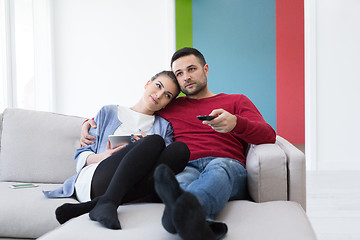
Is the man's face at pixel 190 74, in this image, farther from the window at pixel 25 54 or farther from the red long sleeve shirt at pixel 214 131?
the window at pixel 25 54

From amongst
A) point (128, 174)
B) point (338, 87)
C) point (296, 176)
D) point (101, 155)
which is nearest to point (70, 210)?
point (128, 174)

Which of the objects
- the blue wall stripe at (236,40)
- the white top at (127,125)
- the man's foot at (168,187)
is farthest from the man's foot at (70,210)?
the blue wall stripe at (236,40)

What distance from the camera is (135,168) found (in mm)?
1376

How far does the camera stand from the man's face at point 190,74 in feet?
6.59

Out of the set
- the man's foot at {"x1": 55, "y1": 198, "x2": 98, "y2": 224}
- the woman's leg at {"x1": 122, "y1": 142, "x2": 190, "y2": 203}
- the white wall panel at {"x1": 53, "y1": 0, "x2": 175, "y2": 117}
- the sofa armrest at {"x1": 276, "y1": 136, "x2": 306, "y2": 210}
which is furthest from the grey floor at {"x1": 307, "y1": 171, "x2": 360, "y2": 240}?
the white wall panel at {"x1": 53, "y1": 0, "x2": 175, "y2": 117}

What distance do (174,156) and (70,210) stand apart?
1.50ft

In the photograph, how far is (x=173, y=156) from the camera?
4.93ft

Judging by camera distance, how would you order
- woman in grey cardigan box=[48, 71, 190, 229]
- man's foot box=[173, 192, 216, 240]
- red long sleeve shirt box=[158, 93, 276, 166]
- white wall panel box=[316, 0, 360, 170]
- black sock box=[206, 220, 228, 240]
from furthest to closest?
white wall panel box=[316, 0, 360, 170]
red long sleeve shirt box=[158, 93, 276, 166]
woman in grey cardigan box=[48, 71, 190, 229]
black sock box=[206, 220, 228, 240]
man's foot box=[173, 192, 216, 240]

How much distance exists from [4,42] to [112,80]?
4.89ft

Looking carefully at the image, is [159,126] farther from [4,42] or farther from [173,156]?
[4,42]

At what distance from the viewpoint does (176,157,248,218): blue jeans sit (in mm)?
1209

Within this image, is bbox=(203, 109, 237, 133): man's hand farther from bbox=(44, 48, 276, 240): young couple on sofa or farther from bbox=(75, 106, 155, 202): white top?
bbox=(75, 106, 155, 202): white top

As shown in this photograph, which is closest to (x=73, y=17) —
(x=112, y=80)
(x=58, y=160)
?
(x=112, y=80)

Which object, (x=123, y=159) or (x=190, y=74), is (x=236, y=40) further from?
(x=123, y=159)
